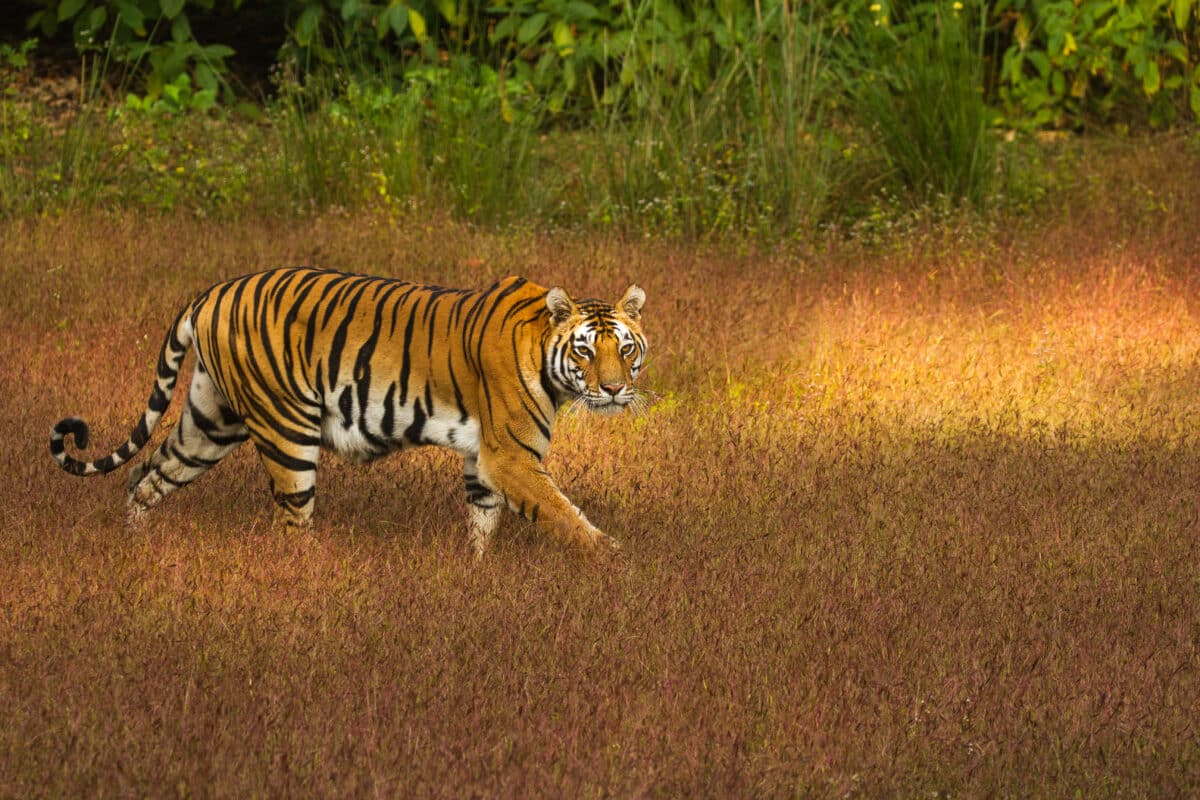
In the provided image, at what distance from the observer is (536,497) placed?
5.72 m

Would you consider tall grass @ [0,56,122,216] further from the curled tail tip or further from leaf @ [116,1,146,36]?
the curled tail tip

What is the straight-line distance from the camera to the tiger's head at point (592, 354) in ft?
18.5

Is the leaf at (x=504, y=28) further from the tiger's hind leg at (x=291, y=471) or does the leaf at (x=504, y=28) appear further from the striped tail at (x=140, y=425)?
the tiger's hind leg at (x=291, y=471)

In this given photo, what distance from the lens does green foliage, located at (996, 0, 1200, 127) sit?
41.0 feet

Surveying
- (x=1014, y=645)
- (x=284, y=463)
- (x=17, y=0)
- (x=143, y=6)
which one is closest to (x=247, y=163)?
(x=143, y=6)

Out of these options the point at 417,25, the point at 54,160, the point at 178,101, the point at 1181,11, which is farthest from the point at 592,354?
the point at 178,101

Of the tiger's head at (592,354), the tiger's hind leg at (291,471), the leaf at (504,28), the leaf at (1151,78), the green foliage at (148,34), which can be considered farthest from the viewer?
the green foliage at (148,34)

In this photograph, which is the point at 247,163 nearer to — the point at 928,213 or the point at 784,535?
the point at 928,213

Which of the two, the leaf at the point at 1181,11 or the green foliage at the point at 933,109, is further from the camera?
the leaf at the point at 1181,11

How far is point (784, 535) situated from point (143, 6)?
9.11 m

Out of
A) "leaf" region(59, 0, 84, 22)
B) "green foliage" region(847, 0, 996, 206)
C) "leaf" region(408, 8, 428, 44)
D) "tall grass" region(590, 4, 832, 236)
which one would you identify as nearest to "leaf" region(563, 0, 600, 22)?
"leaf" region(408, 8, 428, 44)

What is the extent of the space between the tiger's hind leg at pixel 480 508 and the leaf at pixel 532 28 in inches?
267

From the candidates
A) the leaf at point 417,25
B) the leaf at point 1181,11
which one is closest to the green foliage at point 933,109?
the leaf at point 1181,11

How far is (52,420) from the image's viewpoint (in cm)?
745
